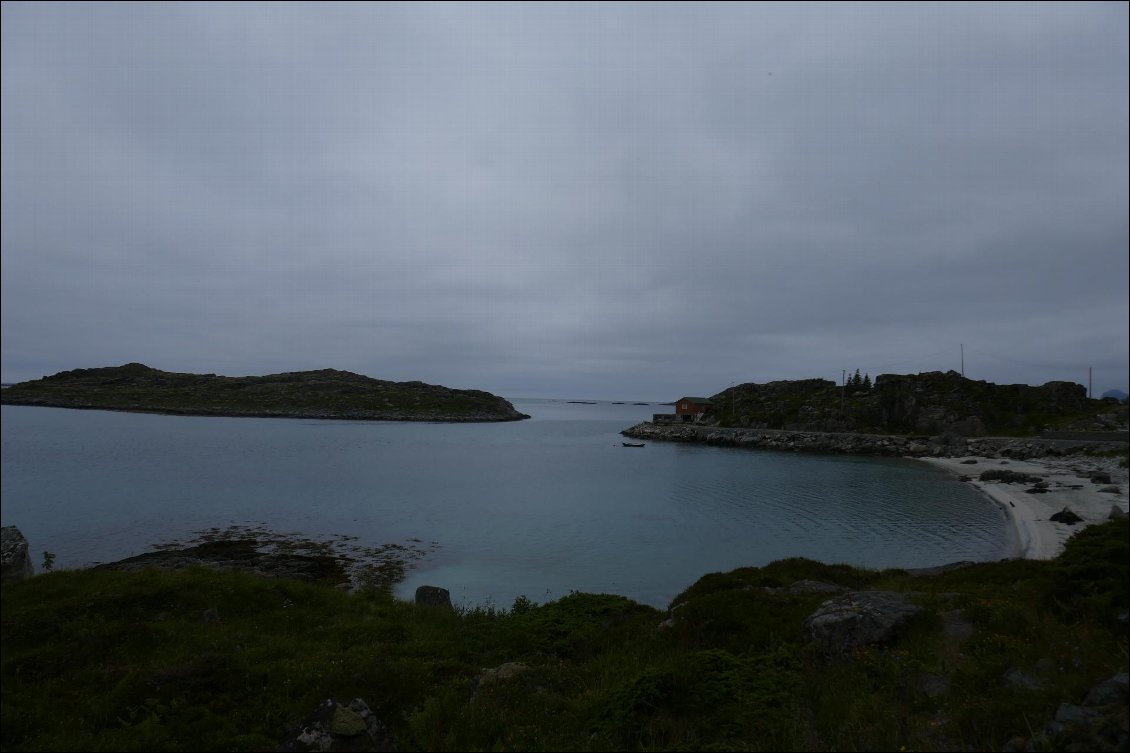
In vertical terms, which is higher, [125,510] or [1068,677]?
[1068,677]

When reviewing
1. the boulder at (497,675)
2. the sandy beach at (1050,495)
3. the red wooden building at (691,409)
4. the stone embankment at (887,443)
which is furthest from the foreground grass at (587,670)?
the red wooden building at (691,409)

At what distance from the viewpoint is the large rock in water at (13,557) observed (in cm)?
1637

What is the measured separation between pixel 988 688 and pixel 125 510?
51199 millimetres

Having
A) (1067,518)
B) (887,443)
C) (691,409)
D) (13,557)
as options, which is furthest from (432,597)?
(691,409)

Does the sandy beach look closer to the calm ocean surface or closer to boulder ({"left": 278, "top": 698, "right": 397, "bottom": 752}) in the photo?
the calm ocean surface

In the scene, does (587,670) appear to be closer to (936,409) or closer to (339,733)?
(339,733)

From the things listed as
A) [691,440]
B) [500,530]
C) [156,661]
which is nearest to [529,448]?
[691,440]

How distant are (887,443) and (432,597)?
9984cm

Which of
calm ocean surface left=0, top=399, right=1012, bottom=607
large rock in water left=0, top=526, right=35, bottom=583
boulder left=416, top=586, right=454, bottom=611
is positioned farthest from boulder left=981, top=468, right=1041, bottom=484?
large rock in water left=0, top=526, right=35, bottom=583

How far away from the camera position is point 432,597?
1864cm

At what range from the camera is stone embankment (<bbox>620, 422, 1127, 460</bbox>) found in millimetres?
74625

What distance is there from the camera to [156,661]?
38.8 ft

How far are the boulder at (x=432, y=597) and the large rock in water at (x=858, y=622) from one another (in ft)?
40.1

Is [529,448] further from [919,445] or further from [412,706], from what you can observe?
[412,706]
